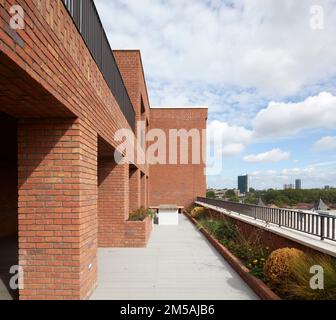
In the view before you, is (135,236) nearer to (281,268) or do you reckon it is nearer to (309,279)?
(281,268)

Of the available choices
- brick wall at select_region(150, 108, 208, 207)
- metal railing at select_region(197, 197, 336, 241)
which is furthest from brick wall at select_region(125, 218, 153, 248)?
brick wall at select_region(150, 108, 208, 207)

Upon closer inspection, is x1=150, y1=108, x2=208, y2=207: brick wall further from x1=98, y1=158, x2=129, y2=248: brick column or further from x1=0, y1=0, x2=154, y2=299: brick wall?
x1=0, y1=0, x2=154, y2=299: brick wall

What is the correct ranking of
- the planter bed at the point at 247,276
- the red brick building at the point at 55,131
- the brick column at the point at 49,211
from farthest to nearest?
the planter bed at the point at 247,276, the brick column at the point at 49,211, the red brick building at the point at 55,131

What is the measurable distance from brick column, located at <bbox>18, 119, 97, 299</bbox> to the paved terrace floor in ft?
3.19

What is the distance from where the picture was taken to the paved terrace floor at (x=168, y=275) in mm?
4742

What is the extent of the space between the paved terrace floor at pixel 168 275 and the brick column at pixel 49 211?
972mm

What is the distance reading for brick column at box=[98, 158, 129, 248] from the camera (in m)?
8.23

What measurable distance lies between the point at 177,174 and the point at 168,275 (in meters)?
17.0

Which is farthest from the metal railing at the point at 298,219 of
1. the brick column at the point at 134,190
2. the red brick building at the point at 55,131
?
the red brick building at the point at 55,131

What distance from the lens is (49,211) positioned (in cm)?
391

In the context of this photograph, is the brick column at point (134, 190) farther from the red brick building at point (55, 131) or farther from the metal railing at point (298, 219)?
the red brick building at point (55, 131)

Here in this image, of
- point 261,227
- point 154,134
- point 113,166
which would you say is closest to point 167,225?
point 113,166

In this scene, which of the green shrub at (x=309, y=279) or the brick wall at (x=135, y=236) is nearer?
the green shrub at (x=309, y=279)

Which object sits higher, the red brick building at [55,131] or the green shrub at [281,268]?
the red brick building at [55,131]
